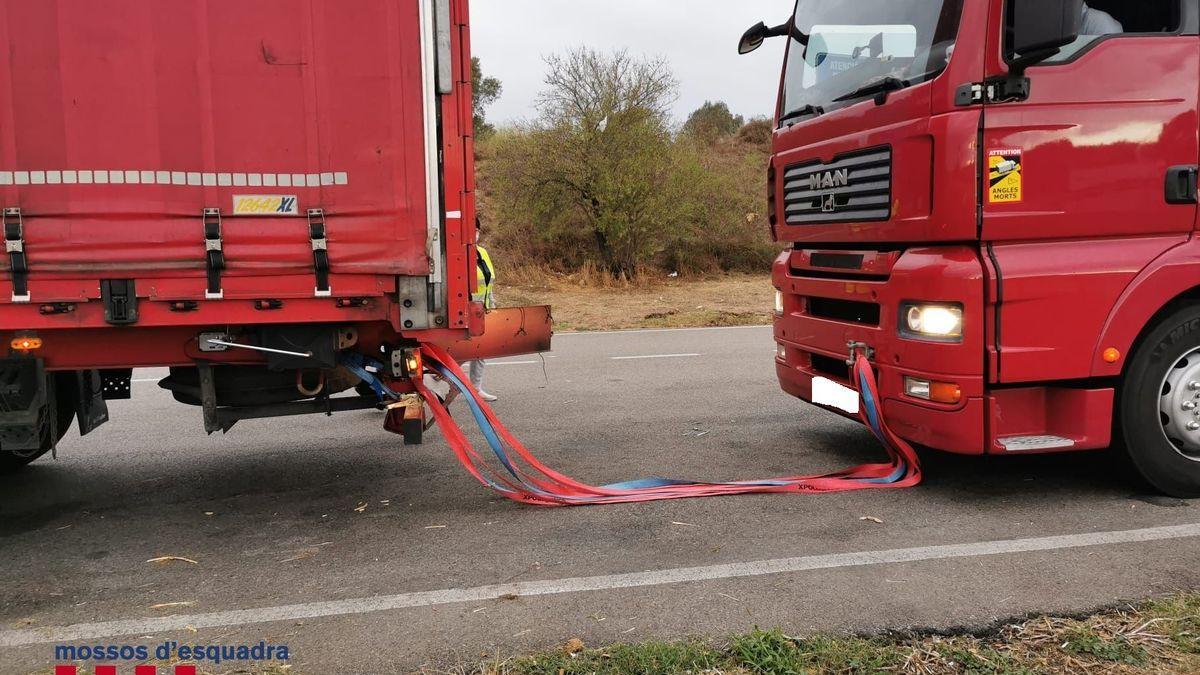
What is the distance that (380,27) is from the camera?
13.6 ft

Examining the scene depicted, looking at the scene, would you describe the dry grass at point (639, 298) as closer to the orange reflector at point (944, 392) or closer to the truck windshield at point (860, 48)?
the truck windshield at point (860, 48)

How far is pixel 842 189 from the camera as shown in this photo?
16.6ft

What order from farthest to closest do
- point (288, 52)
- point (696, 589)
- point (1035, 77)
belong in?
point (1035, 77), point (288, 52), point (696, 589)

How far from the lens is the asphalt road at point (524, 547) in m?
3.34

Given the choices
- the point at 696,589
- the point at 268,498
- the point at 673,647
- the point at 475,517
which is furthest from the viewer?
the point at 268,498

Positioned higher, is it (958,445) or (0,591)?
(958,445)

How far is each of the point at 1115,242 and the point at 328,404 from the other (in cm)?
426

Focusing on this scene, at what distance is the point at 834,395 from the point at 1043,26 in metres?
2.28

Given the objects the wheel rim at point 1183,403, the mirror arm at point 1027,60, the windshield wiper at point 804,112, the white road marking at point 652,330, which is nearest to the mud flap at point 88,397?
the windshield wiper at point 804,112

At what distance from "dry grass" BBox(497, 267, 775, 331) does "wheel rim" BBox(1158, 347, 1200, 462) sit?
977cm

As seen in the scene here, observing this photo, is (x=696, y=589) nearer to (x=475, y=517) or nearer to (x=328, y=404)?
(x=475, y=517)

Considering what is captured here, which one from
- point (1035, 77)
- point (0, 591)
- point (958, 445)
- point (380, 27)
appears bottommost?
point (0, 591)

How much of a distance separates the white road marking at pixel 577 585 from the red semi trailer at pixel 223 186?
1.31 metres

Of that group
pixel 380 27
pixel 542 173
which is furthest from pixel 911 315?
pixel 542 173
